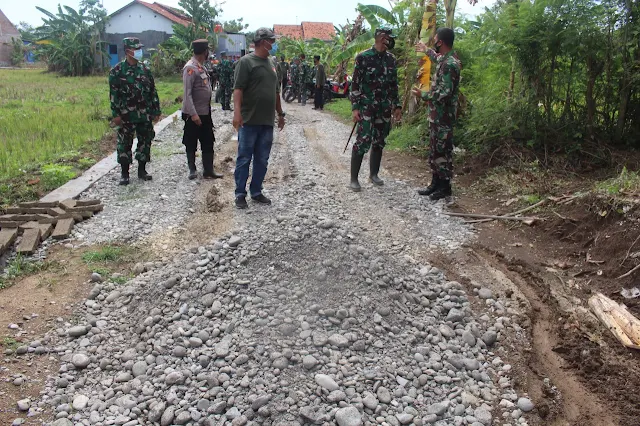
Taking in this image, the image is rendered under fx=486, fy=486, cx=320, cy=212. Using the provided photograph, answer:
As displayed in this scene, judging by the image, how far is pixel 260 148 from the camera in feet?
18.0

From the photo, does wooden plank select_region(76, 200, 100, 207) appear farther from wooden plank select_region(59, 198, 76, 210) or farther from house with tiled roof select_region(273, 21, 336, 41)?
house with tiled roof select_region(273, 21, 336, 41)

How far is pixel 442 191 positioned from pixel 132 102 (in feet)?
13.8

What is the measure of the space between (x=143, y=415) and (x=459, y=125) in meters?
7.37

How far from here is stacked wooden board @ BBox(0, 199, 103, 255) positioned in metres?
4.66

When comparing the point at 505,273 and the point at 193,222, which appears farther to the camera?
the point at 193,222

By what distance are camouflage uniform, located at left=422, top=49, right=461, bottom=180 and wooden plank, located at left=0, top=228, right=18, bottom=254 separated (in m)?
4.66

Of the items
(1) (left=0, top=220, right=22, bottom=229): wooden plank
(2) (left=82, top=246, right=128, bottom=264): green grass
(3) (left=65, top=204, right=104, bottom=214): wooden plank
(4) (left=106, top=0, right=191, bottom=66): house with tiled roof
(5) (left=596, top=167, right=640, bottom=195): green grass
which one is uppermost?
(4) (left=106, top=0, right=191, bottom=66): house with tiled roof

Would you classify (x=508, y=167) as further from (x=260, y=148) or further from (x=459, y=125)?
(x=260, y=148)

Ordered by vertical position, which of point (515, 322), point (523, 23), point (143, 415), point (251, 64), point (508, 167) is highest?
point (523, 23)

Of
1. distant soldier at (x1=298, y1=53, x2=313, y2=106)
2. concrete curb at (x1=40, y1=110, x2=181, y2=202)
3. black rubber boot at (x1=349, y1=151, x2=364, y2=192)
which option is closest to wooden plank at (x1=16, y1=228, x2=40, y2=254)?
concrete curb at (x1=40, y1=110, x2=181, y2=202)

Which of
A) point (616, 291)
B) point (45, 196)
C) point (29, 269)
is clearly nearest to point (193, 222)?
point (29, 269)

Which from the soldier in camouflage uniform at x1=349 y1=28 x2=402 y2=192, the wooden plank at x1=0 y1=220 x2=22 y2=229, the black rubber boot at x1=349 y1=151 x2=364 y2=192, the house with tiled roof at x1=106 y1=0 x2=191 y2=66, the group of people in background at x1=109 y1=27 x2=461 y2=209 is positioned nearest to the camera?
the wooden plank at x1=0 y1=220 x2=22 y2=229

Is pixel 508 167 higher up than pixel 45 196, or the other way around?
pixel 508 167

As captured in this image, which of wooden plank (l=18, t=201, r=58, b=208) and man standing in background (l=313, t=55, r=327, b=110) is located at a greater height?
man standing in background (l=313, t=55, r=327, b=110)
